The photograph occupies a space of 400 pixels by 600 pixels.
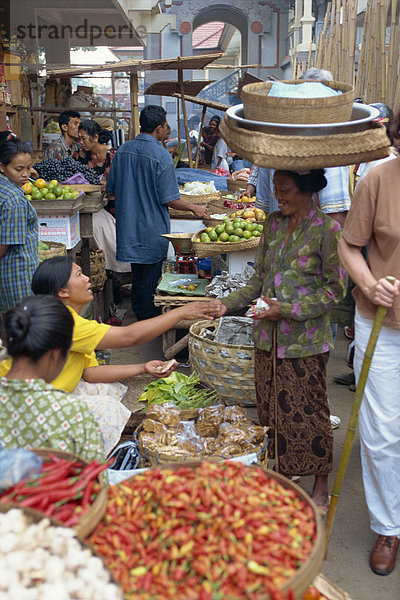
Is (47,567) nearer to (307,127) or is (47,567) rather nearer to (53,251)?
(307,127)

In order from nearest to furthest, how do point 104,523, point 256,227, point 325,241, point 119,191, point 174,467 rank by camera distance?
1. point 104,523
2. point 174,467
3. point 325,241
4. point 256,227
5. point 119,191

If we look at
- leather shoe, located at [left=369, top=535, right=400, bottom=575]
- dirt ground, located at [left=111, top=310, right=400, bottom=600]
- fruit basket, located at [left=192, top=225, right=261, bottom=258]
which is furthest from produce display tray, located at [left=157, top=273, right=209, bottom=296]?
leather shoe, located at [left=369, top=535, right=400, bottom=575]

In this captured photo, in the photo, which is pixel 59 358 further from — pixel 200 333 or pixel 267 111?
pixel 200 333

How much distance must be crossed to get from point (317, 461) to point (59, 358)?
1.64 m

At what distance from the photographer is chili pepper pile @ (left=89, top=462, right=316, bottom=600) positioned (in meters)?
1.62

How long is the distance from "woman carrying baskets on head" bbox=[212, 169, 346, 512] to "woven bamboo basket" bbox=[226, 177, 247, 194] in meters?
5.55

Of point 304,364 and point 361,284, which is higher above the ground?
point 361,284

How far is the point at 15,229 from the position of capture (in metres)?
3.82

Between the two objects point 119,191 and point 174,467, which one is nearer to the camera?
point 174,467

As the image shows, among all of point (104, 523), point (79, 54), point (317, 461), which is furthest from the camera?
point (79, 54)

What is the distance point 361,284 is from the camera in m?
2.62

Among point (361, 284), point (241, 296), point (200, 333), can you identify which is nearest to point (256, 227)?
point (200, 333)

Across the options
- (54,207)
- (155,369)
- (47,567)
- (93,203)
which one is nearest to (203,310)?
(155,369)

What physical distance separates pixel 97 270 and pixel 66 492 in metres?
5.04
